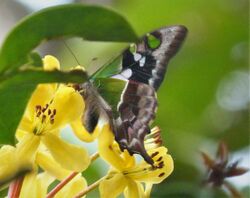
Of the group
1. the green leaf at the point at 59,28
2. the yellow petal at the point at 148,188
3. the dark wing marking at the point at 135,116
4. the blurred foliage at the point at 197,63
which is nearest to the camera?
the green leaf at the point at 59,28

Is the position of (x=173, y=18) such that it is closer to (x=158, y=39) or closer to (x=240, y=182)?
(x=240, y=182)

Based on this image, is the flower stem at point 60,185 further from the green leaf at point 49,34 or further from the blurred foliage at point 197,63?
the blurred foliage at point 197,63

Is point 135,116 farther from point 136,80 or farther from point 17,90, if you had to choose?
point 17,90

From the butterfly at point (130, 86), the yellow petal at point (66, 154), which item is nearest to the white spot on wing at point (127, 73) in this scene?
the butterfly at point (130, 86)

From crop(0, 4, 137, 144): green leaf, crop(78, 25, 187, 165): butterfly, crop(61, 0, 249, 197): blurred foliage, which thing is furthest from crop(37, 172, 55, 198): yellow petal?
crop(61, 0, 249, 197): blurred foliage

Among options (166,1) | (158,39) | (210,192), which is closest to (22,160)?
(158,39)

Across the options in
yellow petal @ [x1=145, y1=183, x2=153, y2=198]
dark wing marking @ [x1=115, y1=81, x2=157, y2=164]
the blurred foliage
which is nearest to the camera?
dark wing marking @ [x1=115, y1=81, x2=157, y2=164]

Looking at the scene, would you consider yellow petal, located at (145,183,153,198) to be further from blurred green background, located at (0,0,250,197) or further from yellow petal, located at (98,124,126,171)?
blurred green background, located at (0,0,250,197)
